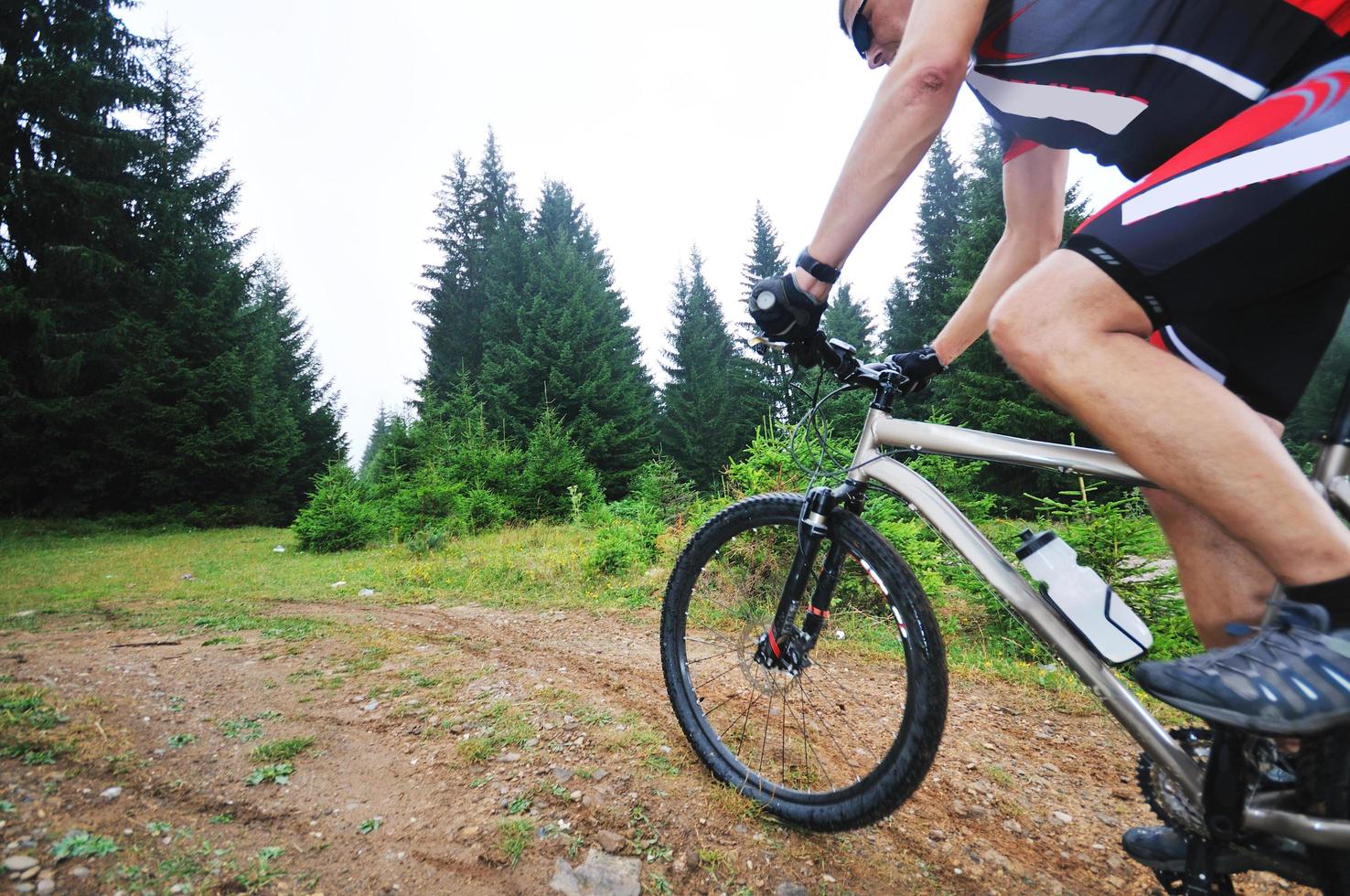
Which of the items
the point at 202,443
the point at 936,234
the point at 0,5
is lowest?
the point at 202,443

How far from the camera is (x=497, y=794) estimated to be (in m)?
1.62

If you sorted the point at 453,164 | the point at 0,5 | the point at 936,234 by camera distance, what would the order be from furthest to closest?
the point at 453,164 → the point at 936,234 → the point at 0,5

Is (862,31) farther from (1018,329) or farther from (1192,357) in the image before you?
(1192,357)

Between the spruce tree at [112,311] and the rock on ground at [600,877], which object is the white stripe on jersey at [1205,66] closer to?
the rock on ground at [600,877]

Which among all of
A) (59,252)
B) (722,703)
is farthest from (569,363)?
(722,703)

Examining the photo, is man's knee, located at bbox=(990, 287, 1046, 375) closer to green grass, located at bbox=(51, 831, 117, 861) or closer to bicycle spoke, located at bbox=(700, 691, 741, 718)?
bicycle spoke, located at bbox=(700, 691, 741, 718)

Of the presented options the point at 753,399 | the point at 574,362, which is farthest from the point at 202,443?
the point at 753,399

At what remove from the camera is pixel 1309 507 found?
0.86 meters

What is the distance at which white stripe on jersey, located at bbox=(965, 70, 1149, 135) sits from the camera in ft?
3.53

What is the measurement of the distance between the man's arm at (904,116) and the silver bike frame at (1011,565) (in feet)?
1.75

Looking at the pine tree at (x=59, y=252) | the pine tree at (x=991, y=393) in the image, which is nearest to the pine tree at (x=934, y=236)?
the pine tree at (x=991, y=393)

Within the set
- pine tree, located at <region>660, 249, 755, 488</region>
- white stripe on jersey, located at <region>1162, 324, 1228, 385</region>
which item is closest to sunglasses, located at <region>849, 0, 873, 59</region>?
white stripe on jersey, located at <region>1162, 324, 1228, 385</region>

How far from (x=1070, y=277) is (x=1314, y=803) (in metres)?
0.94

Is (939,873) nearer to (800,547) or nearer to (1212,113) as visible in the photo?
(800,547)
